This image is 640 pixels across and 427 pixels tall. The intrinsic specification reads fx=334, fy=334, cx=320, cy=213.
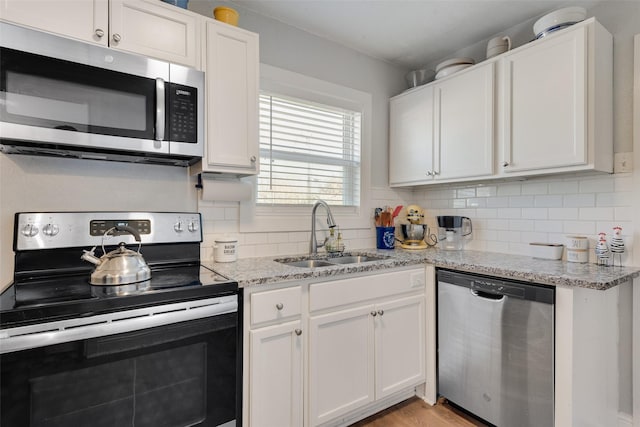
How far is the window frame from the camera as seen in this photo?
85.6 inches

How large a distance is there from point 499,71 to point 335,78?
1.11m

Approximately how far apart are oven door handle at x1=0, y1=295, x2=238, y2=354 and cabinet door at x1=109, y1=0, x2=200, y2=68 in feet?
3.70

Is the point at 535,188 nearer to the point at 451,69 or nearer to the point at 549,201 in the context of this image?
the point at 549,201

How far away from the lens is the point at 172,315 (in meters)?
1.22

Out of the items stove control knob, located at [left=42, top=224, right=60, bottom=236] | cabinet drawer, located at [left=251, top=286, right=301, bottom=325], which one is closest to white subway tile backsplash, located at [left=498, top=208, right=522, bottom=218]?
cabinet drawer, located at [left=251, top=286, right=301, bottom=325]

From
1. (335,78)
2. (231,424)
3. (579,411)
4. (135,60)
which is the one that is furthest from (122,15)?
(579,411)

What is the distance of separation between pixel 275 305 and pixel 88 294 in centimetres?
72

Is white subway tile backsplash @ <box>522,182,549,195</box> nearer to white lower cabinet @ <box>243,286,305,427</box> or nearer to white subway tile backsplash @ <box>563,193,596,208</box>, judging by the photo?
white subway tile backsplash @ <box>563,193,596,208</box>

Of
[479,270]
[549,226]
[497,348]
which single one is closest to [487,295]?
[479,270]

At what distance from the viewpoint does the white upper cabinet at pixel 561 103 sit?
5.60 ft

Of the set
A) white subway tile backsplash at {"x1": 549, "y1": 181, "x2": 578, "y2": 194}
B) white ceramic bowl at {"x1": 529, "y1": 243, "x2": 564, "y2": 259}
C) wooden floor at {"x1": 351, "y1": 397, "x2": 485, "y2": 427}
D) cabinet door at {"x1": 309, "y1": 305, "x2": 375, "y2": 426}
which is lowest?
wooden floor at {"x1": 351, "y1": 397, "x2": 485, "y2": 427}

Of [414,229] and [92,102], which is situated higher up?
[92,102]

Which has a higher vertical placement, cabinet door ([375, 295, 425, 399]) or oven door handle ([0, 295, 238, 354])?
oven door handle ([0, 295, 238, 354])

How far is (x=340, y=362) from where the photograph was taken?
68.3 inches
